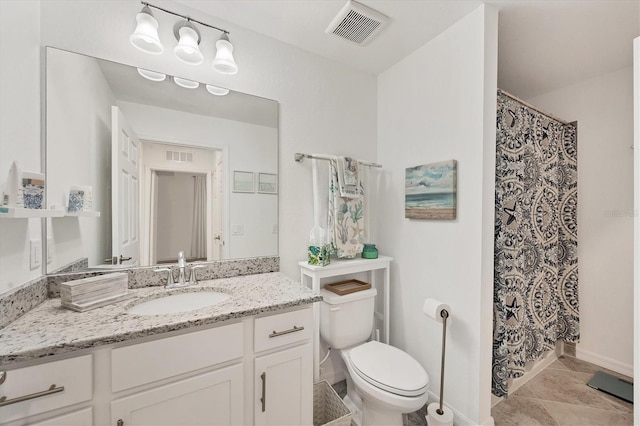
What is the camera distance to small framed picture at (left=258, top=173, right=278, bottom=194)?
5.61 feet

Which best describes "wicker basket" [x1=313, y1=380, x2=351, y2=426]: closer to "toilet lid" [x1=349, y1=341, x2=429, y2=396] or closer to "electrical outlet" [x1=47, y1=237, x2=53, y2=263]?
"toilet lid" [x1=349, y1=341, x2=429, y2=396]

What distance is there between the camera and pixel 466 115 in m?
1.54

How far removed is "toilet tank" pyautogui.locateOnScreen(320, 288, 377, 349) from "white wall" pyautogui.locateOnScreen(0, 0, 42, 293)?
143 centimetres

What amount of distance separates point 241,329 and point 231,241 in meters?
0.66

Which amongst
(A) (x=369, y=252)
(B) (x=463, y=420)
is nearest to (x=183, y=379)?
(A) (x=369, y=252)

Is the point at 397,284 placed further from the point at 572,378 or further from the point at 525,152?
the point at 572,378

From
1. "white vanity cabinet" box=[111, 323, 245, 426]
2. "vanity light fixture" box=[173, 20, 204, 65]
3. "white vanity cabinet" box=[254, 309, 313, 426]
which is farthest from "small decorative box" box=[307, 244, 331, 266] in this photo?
"vanity light fixture" box=[173, 20, 204, 65]

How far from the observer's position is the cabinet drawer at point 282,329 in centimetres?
112

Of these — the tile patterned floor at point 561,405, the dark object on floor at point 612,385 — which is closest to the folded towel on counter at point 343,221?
the tile patterned floor at point 561,405

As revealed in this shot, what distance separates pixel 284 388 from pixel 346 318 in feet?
2.15

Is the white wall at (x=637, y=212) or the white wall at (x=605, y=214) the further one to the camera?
the white wall at (x=605, y=214)

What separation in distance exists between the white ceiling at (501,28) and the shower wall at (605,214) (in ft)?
0.78

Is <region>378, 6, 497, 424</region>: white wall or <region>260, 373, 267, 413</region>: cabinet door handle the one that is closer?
<region>260, 373, 267, 413</region>: cabinet door handle

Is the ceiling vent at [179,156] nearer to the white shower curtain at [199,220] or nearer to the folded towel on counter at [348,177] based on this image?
the white shower curtain at [199,220]
